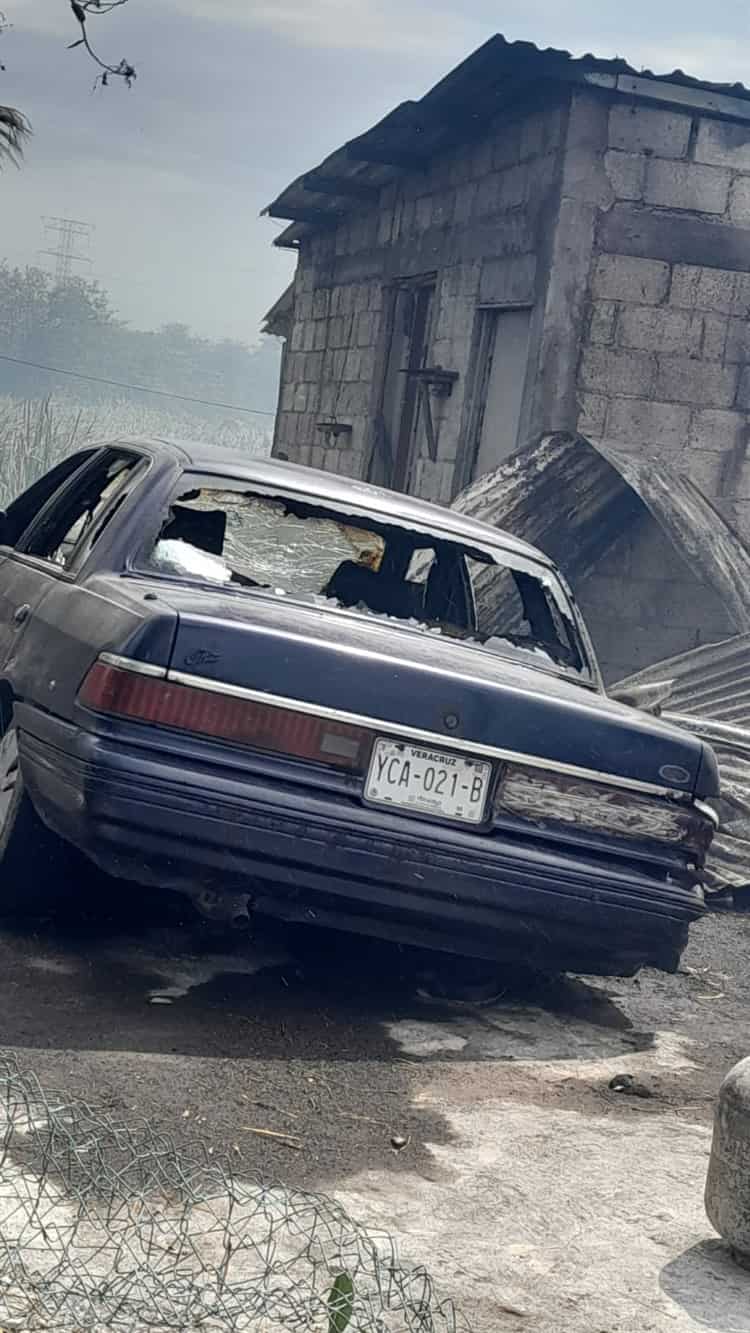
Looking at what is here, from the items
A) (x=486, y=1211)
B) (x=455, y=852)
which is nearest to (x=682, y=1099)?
(x=455, y=852)

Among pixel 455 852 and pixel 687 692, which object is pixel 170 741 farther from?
pixel 687 692

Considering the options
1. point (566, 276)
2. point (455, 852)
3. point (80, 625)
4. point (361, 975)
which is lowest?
point (361, 975)

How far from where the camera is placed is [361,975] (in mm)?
4797

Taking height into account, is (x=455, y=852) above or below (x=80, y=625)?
below

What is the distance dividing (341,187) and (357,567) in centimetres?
1201

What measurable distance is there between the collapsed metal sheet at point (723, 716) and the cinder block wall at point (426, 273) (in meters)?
3.34

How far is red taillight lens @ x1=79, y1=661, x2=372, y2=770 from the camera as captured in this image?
3.94 metres

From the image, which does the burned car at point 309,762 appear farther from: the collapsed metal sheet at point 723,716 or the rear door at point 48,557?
the collapsed metal sheet at point 723,716

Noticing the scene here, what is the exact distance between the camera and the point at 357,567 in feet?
16.3

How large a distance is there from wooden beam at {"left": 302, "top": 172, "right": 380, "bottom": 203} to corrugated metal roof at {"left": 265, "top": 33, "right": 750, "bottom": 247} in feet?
0.03

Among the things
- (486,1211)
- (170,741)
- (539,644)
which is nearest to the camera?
(486,1211)

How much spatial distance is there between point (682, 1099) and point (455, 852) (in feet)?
2.76

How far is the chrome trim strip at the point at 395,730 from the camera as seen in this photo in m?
3.96

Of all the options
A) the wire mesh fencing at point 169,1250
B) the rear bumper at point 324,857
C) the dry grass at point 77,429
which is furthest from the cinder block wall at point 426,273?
the dry grass at point 77,429
